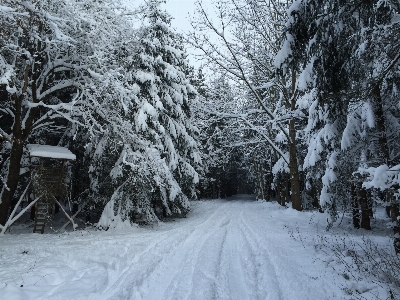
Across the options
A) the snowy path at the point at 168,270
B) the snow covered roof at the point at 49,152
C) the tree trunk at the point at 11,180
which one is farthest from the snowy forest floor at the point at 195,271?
the snow covered roof at the point at 49,152

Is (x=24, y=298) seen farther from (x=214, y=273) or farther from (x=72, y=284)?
(x=214, y=273)

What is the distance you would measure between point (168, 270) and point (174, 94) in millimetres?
12405

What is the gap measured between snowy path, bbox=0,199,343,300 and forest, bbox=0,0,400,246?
2.12 m

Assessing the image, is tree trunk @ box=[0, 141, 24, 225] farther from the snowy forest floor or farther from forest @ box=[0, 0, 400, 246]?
the snowy forest floor

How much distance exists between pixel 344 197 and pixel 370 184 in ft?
14.9

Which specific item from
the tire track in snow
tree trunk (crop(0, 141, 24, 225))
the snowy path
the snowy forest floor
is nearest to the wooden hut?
tree trunk (crop(0, 141, 24, 225))

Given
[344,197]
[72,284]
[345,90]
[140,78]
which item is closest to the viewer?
[72,284]

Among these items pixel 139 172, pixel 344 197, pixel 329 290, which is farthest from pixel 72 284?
pixel 344 197

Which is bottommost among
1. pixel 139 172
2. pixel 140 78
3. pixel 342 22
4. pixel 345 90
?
pixel 139 172

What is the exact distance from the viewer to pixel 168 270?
5.71m

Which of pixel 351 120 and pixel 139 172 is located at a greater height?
pixel 351 120

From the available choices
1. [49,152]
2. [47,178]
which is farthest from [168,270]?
[47,178]

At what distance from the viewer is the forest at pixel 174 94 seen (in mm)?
5992

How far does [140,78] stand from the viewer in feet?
46.3
